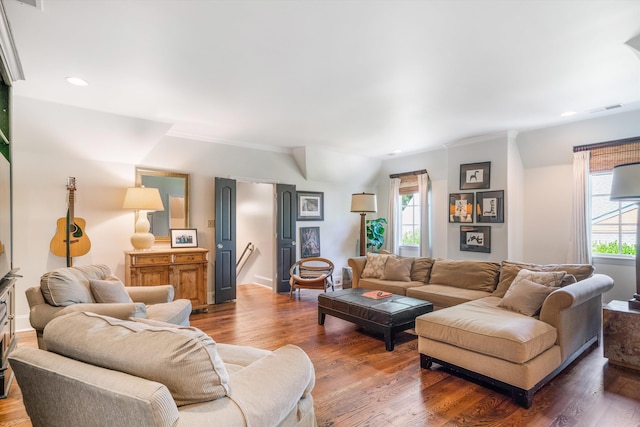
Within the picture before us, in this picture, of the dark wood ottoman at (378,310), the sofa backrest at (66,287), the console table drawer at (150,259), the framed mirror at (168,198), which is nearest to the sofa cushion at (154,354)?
the sofa backrest at (66,287)

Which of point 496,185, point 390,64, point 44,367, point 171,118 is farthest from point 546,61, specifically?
point 171,118

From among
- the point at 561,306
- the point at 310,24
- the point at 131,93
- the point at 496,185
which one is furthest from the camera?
the point at 496,185

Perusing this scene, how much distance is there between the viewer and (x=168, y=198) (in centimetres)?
500

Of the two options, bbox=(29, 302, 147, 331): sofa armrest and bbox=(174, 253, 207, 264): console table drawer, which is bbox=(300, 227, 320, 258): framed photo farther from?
bbox=(29, 302, 147, 331): sofa armrest

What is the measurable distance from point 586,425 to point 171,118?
4894mm

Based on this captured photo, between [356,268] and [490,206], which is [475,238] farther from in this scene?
[356,268]

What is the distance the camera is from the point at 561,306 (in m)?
2.52

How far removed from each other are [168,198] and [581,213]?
5854 millimetres

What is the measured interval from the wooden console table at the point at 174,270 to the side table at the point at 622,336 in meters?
4.53

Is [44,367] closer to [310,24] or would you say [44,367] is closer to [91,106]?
[310,24]

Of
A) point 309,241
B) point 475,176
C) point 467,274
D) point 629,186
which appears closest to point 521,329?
point 629,186

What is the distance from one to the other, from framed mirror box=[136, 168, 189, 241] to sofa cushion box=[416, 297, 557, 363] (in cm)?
381

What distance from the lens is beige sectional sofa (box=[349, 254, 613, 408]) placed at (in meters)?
2.31

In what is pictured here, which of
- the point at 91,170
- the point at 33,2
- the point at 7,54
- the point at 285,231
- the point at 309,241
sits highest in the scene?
the point at 33,2
